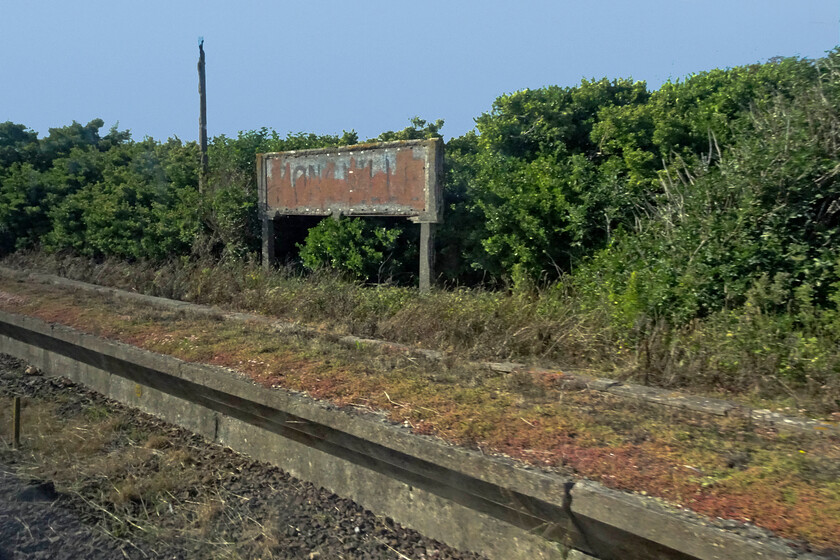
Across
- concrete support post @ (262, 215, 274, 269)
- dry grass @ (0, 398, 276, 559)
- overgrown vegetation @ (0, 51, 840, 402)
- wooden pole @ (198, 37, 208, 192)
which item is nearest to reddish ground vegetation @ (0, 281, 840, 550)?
dry grass @ (0, 398, 276, 559)

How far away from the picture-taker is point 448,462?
3.69 m

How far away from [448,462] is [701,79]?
23.8 feet

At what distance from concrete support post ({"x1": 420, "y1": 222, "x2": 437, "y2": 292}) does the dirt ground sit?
419 cm

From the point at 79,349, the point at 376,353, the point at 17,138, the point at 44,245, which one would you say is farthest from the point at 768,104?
the point at 17,138

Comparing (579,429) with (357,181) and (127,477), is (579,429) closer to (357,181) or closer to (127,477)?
(127,477)

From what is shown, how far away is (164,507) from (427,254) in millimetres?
5317

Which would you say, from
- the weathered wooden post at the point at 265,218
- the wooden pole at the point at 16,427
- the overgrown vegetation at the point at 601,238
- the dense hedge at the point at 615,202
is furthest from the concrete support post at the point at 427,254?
the wooden pole at the point at 16,427

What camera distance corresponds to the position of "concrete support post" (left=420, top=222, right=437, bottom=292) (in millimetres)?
8952

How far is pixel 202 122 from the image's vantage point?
14180 millimetres

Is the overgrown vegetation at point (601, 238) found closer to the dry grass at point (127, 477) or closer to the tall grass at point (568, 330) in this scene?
the tall grass at point (568, 330)

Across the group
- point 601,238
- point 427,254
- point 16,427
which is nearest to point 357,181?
point 427,254

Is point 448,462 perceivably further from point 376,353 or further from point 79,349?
point 79,349

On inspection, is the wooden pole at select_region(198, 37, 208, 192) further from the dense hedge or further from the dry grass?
the dry grass

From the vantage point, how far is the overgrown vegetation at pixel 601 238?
5859 millimetres
